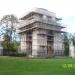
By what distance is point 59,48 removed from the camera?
28125 millimetres

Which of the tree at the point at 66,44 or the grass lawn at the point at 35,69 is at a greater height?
the tree at the point at 66,44

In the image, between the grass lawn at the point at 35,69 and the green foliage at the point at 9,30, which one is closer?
the grass lawn at the point at 35,69

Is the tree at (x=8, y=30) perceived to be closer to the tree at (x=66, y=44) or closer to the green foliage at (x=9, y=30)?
the green foliage at (x=9, y=30)

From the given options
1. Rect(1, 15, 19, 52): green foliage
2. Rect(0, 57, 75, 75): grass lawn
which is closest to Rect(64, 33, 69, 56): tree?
Rect(1, 15, 19, 52): green foliage

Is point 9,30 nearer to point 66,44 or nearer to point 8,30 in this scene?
point 8,30

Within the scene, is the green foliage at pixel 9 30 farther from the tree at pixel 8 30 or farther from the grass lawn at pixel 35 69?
the grass lawn at pixel 35 69

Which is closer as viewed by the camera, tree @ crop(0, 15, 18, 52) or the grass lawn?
the grass lawn

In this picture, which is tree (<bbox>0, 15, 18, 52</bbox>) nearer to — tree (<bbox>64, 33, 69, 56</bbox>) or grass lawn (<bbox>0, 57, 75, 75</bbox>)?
tree (<bbox>64, 33, 69, 56</bbox>)

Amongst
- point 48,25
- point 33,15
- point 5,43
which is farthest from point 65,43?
point 5,43

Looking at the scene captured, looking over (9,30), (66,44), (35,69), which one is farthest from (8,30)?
(35,69)

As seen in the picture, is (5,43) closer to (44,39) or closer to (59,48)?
(44,39)

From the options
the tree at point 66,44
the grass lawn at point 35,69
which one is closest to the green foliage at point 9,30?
the tree at point 66,44

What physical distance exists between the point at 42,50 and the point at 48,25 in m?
3.09

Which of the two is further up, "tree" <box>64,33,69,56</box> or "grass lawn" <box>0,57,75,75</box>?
"tree" <box>64,33,69,56</box>
